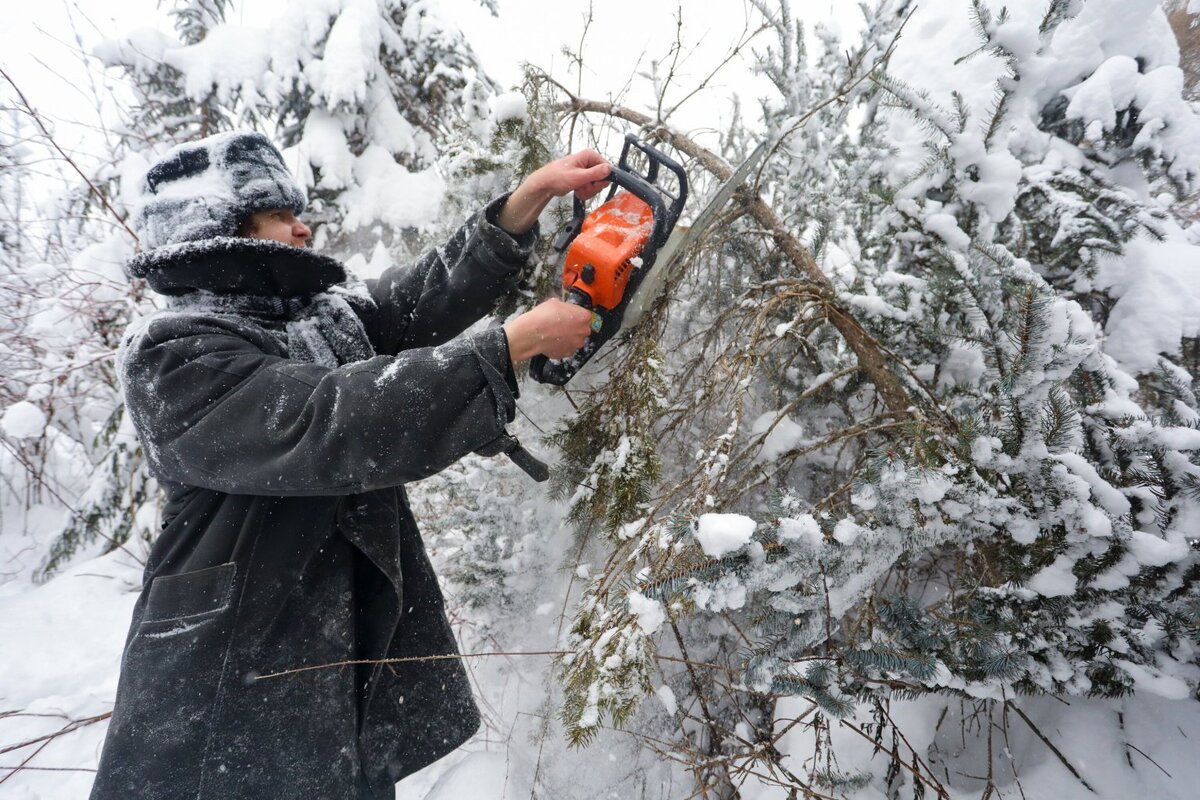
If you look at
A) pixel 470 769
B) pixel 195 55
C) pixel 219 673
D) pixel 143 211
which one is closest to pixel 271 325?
pixel 143 211

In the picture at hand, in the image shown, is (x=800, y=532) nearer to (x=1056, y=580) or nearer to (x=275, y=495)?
(x=1056, y=580)

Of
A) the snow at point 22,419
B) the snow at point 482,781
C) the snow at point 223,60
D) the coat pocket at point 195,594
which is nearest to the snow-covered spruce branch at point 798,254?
the coat pocket at point 195,594

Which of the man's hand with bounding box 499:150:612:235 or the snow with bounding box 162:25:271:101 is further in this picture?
the snow with bounding box 162:25:271:101

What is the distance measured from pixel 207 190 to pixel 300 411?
0.76 metres

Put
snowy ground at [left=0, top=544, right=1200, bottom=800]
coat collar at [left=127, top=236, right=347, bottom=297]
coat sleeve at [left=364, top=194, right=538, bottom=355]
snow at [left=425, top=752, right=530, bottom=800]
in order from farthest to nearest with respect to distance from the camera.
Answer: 1. snow at [left=425, top=752, right=530, bottom=800]
2. coat sleeve at [left=364, top=194, right=538, bottom=355]
3. snowy ground at [left=0, top=544, right=1200, bottom=800]
4. coat collar at [left=127, top=236, right=347, bottom=297]

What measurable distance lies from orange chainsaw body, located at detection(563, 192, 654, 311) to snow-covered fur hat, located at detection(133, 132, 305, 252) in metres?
0.90

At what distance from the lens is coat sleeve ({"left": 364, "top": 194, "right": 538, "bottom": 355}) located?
71.8 inches

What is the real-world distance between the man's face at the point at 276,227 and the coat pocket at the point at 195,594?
92 centimetres

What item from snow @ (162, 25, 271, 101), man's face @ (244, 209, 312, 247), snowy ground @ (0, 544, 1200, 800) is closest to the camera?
snowy ground @ (0, 544, 1200, 800)

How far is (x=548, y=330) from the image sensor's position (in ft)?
4.69

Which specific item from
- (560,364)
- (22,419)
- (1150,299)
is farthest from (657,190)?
(22,419)

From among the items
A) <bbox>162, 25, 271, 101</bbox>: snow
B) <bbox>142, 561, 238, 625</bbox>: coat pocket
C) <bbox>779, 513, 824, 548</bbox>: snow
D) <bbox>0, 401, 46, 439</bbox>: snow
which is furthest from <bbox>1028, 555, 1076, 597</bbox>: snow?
<bbox>162, 25, 271, 101</bbox>: snow

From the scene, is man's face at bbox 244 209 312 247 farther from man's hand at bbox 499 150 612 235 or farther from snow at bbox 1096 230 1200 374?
snow at bbox 1096 230 1200 374

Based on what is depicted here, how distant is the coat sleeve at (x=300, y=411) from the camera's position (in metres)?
1.16
